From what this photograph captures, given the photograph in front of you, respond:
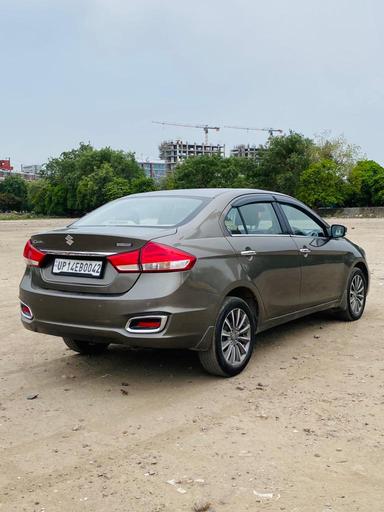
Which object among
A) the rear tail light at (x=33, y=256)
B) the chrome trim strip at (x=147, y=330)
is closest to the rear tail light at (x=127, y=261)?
the chrome trim strip at (x=147, y=330)

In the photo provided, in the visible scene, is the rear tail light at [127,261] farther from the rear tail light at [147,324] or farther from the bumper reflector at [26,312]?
the bumper reflector at [26,312]

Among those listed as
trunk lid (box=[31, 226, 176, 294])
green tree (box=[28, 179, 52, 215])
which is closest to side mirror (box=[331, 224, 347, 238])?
trunk lid (box=[31, 226, 176, 294])

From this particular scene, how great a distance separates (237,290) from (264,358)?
37.6 inches

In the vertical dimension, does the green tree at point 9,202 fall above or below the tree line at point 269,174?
below

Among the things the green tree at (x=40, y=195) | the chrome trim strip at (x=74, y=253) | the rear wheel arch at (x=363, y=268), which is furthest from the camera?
the green tree at (x=40, y=195)

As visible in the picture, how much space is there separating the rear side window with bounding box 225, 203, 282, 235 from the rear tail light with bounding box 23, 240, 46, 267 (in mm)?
1682

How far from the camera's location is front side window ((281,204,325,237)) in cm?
655

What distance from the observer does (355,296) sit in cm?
769

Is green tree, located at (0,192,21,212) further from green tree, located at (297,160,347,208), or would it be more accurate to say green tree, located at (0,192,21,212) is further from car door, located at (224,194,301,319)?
car door, located at (224,194,301,319)

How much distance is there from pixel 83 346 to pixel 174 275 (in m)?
1.86

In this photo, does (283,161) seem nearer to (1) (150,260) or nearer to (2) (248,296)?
(2) (248,296)

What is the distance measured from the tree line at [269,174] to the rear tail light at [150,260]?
68269mm

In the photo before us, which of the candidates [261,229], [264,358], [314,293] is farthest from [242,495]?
[314,293]

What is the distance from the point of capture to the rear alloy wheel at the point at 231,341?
5.04 metres
